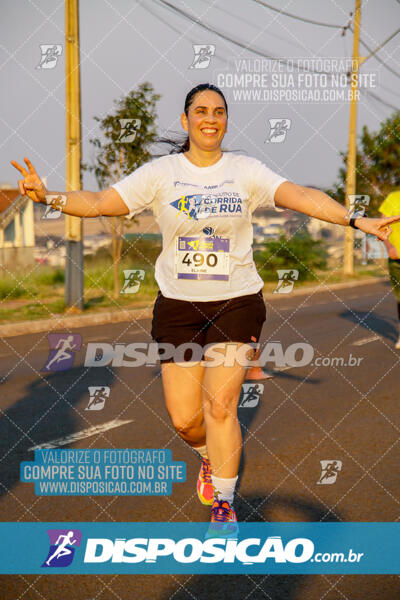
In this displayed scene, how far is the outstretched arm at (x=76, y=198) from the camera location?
3932mm

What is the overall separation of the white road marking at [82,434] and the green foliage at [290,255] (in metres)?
18.1

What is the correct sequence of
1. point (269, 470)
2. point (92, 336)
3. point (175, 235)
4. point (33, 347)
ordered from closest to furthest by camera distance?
point (175, 235) → point (269, 470) → point (33, 347) → point (92, 336)

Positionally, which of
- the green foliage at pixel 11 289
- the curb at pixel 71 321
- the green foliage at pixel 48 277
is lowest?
the green foliage at pixel 48 277

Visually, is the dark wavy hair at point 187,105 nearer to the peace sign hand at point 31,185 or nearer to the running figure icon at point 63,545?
the peace sign hand at point 31,185

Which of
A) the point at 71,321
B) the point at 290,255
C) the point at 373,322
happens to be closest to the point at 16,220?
the point at 290,255

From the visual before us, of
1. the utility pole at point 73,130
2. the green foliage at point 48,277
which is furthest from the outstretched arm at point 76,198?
the green foliage at point 48,277

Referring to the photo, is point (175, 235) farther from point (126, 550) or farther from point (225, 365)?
point (126, 550)

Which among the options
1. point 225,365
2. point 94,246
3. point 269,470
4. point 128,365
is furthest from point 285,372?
point 94,246

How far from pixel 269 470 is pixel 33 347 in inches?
248

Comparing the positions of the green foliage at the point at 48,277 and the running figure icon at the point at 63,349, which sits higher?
the running figure icon at the point at 63,349

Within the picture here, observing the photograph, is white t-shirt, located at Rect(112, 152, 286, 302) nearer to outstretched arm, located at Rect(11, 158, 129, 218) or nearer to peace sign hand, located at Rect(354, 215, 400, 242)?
outstretched arm, located at Rect(11, 158, 129, 218)

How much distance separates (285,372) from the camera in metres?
8.63

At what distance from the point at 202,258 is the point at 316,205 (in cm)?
64

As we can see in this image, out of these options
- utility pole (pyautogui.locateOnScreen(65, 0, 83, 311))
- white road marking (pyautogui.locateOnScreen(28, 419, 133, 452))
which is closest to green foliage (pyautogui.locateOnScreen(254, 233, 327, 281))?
utility pole (pyautogui.locateOnScreen(65, 0, 83, 311))
